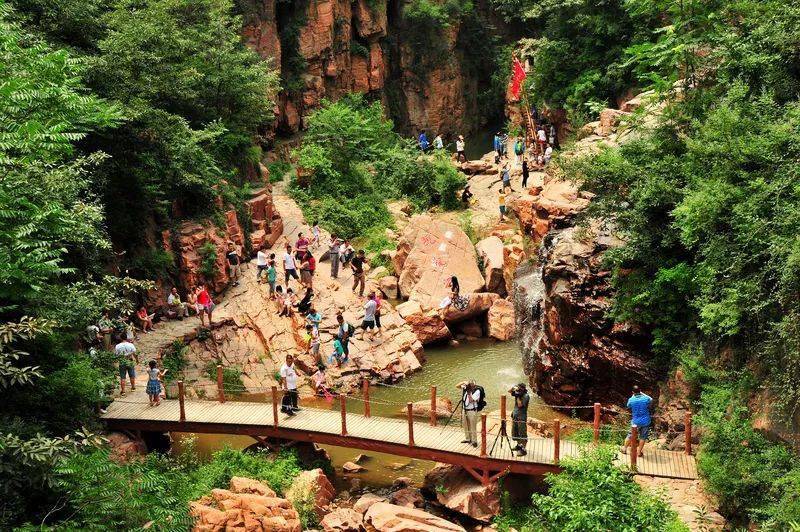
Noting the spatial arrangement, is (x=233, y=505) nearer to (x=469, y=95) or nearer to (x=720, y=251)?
(x=720, y=251)

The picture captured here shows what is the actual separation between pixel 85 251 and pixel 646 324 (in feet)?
43.7

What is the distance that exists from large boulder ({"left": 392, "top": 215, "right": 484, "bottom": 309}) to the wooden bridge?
8.99m

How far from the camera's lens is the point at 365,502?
1588 cm

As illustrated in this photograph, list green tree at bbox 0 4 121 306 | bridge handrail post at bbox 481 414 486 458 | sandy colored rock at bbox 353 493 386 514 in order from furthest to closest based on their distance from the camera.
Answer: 1. sandy colored rock at bbox 353 493 386 514
2. bridge handrail post at bbox 481 414 486 458
3. green tree at bbox 0 4 121 306

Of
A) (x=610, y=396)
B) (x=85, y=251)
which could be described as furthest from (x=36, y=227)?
(x=610, y=396)

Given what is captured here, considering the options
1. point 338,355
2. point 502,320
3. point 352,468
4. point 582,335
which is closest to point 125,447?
point 352,468

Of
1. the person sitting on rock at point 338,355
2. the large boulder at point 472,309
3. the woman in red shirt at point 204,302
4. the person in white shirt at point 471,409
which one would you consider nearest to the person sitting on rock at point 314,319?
the person sitting on rock at point 338,355

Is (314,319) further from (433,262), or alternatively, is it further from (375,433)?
(375,433)

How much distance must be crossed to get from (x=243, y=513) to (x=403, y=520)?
10.1ft

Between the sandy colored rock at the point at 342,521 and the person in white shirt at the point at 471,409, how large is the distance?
285 centimetres

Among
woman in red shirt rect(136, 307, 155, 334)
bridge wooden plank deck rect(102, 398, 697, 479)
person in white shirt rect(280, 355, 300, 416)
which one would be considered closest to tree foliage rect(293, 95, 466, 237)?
woman in red shirt rect(136, 307, 155, 334)

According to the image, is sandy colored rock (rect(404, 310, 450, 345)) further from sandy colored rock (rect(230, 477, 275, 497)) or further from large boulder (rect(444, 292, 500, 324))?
sandy colored rock (rect(230, 477, 275, 497))

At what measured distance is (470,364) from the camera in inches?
942

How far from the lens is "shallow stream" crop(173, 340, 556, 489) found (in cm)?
1808
